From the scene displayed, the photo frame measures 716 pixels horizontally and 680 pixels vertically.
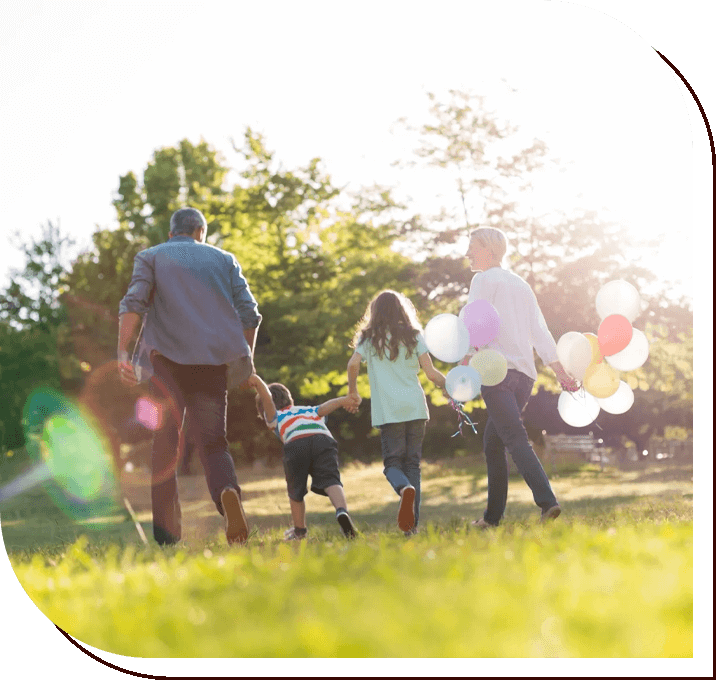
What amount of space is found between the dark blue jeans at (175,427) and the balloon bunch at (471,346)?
128 cm

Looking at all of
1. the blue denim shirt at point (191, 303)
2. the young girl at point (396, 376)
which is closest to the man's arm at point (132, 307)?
the blue denim shirt at point (191, 303)

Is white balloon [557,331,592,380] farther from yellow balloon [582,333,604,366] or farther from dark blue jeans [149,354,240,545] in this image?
dark blue jeans [149,354,240,545]

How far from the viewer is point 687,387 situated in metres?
4.24

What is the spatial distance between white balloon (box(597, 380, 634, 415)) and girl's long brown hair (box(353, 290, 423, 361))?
115cm

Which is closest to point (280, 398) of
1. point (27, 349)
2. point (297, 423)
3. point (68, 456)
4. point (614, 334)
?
point (297, 423)

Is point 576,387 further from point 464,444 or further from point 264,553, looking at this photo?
point 264,553

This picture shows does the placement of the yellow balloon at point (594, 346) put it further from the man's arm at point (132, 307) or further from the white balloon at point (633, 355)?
the man's arm at point (132, 307)

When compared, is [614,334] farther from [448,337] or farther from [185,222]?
[185,222]

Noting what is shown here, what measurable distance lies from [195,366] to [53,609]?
1.52 m

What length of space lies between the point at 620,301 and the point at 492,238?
806 millimetres

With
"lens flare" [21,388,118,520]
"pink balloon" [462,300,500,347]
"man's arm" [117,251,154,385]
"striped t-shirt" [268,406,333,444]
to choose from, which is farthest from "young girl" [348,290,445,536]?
"lens flare" [21,388,118,520]

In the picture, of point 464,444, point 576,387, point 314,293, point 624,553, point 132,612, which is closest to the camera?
point 132,612

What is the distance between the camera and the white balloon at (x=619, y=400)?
14.6ft

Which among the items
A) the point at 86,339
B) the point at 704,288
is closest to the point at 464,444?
the point at 704,288
